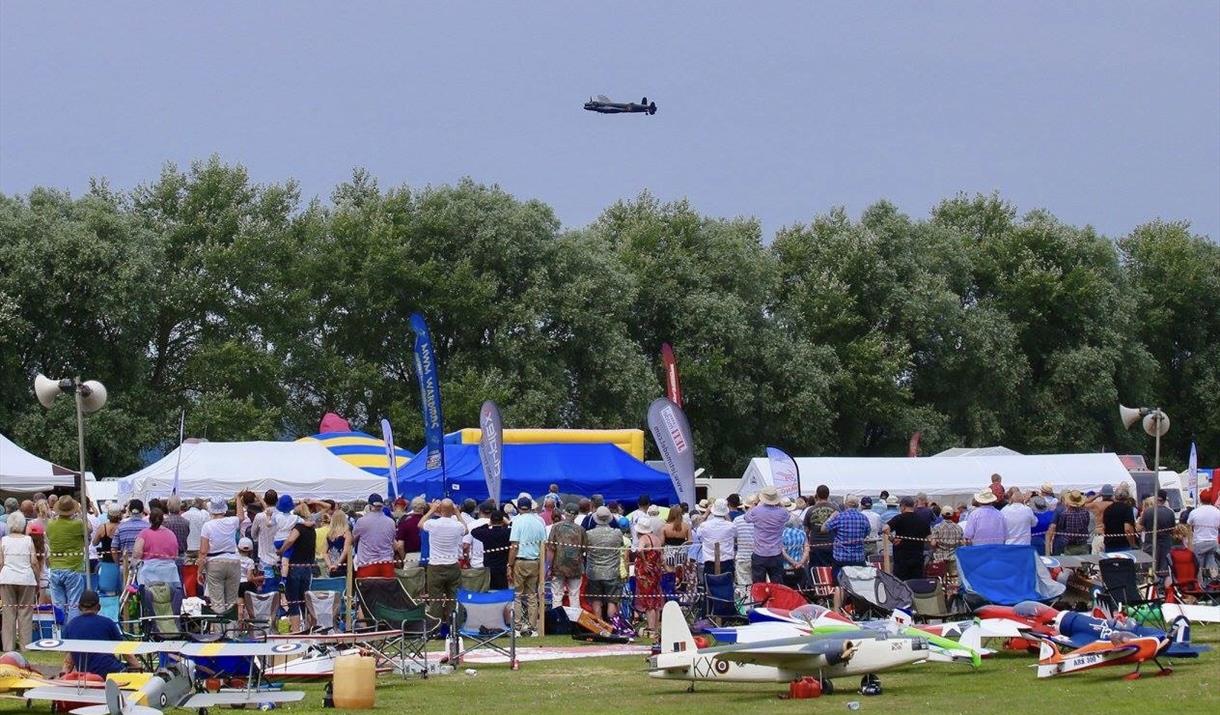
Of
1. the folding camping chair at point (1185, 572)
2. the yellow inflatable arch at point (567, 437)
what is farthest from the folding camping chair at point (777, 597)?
the yellow inflatable arch at point (567, 437)

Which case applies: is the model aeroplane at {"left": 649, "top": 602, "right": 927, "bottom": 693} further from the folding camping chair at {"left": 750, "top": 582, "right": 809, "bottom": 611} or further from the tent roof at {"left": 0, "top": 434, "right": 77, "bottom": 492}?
the tent roof at {"left": 0, "top": 434, "right": 77, "bottom": 492}

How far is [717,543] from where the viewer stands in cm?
1792

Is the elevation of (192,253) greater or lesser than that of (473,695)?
greater

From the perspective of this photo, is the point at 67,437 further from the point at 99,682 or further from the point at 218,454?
the point at 99,682

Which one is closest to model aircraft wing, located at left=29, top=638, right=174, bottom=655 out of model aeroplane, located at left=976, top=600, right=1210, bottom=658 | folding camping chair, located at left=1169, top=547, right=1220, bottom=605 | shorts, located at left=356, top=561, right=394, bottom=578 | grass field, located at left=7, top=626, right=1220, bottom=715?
grass field, located at left=7, top=626, right=1220, bottom=715

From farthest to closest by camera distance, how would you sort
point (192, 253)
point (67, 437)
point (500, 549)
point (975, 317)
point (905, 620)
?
point (975, 317) < point (192, 253) < point (67, 437) < point (500, 549) < point (905, 620)

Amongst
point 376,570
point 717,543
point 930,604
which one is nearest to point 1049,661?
point 930,604

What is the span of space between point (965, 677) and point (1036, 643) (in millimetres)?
1704

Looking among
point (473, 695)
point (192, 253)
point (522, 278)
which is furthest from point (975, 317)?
point (473, 695)

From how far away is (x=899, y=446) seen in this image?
53.4 m

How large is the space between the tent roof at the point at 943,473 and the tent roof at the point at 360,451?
7155mm

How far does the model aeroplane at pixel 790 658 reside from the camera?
1275 cm

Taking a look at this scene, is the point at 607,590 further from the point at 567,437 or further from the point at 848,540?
the point at 567,437

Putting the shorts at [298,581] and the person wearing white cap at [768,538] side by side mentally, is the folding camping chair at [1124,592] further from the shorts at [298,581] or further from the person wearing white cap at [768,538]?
the shorts at [298,581]
